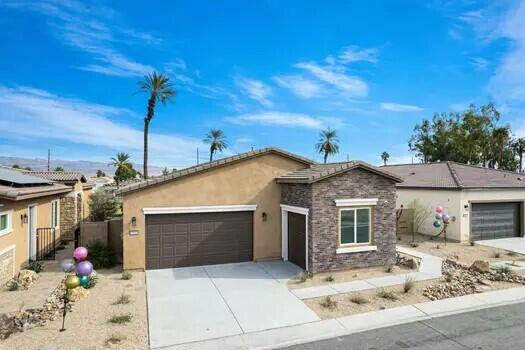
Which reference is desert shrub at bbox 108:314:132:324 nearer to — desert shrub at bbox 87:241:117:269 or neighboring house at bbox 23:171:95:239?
desert shrub at bbox 87:241:117:269

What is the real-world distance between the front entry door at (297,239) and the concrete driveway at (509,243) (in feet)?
37.3

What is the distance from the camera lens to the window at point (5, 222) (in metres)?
11.2

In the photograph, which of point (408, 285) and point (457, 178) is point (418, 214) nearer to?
point (457, 178)

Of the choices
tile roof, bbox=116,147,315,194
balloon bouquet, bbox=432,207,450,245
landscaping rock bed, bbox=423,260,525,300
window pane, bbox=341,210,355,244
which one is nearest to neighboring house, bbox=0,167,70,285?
tile roof, bbox=116,147,315,194

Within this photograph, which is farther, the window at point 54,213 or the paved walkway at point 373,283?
the window at point 54,213

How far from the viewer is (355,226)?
13.1 metres

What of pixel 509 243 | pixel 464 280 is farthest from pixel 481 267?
pixel 509 243

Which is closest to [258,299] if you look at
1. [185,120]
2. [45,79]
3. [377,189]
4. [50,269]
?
[377,189]

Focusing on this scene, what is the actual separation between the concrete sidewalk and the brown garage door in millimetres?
6287

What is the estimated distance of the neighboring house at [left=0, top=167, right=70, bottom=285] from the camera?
1108 centimetres

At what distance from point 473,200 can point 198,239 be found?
51.9 ft

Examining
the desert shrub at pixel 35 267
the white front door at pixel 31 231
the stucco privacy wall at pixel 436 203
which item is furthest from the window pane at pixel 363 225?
the white front door at pixel 31 231

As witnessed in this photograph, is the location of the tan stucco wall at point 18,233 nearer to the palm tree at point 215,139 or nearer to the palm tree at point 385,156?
the palm tree at point 215,139

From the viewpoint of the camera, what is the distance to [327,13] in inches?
601
